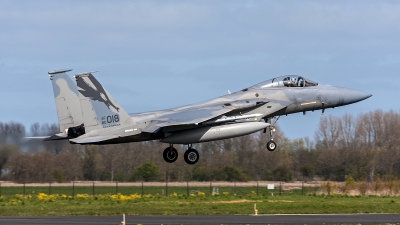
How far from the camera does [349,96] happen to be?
33.5 m

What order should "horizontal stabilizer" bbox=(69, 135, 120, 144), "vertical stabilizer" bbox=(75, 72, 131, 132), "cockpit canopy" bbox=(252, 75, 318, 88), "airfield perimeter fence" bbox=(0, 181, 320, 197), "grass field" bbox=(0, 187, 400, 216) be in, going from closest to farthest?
"horizontal stabilizer" bbox=(69, 135, 120, 144) → "vertical stabilizer" bbox=(75, 72, 131, 132) → "cockpit canopy" bbox=(252, 75, 318, 88) → "grass field" bbox=(0, 187, 400, 216) → "airfield perimeter fence" bbox=(0, 181, 320, 197)

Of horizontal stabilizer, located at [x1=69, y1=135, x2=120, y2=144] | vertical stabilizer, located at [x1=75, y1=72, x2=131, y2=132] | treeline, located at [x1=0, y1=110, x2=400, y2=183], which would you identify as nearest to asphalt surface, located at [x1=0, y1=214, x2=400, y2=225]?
horizontal stabilizer, located at [x1=69, y1=135, x2=120, y2=144]

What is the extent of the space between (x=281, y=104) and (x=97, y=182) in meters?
25.3

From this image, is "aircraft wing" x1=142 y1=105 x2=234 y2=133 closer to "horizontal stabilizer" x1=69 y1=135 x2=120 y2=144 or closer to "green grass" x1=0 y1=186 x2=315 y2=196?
"horizontal stabilizer" x1=69 y1=135 x2=120 y2=144

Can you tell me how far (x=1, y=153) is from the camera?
1467 inches

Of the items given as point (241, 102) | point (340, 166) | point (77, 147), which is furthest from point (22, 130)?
point (340, 166)

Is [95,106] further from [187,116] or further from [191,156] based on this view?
[191,156]

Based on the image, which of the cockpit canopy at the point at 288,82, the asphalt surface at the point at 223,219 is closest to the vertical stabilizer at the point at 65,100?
the asphalt surface at the point at 223,219

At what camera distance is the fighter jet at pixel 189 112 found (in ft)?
96.6

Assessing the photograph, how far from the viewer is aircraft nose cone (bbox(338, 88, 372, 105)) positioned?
109ft

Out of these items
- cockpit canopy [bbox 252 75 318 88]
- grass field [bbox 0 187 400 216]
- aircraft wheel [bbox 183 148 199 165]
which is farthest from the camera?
grass field [bbox 0 187 400 216]

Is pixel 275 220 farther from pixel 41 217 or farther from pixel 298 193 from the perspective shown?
pixel 298 193

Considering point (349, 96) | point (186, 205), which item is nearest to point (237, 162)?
point (186, 205)

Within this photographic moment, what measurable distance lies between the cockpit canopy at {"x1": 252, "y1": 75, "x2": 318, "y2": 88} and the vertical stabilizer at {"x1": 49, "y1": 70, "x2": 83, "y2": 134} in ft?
25.3
